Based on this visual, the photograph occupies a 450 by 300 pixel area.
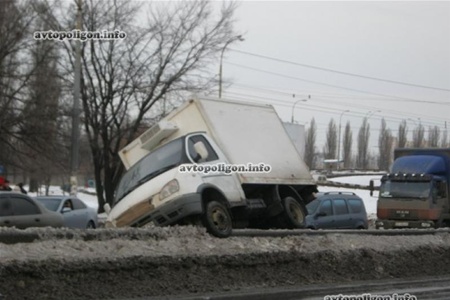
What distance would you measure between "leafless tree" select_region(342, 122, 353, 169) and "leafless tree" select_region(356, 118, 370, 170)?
145 centimetres

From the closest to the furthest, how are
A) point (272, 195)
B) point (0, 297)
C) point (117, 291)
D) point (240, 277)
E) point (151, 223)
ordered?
point (0, 297) < point (117, 291) < point (240, 277) < point (151, 223) < point (272, 195)

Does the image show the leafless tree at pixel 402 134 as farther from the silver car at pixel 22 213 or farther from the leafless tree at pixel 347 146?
the silver car at pixel 22 213

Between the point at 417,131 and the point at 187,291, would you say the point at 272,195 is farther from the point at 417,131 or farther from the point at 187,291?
the point at 417,131

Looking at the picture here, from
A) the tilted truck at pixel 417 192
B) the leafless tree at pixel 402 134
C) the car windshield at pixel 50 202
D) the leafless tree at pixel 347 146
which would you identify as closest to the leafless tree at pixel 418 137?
the leafless tree at pixel 402 134

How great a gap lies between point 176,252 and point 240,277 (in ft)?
3.89

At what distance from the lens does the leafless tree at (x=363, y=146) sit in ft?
Answer: 349

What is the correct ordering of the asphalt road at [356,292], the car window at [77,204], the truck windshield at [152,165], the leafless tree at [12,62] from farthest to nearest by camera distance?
the leafless tree at [12,62] → the car window at [77,204] → the truck windshield at [152,165] → the asphalt road at [356,292]

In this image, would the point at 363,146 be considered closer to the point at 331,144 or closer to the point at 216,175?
the point at 331,144

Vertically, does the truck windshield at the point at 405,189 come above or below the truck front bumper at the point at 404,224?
above

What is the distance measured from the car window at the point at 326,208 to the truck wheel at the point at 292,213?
7310mm

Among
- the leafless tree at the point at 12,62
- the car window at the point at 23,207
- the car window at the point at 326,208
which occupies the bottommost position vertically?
the car window at the point at 326,208

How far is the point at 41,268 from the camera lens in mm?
8648

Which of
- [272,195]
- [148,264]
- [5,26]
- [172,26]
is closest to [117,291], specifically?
[148,264]

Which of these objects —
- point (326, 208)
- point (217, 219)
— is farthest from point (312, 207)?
point (217, 219)
